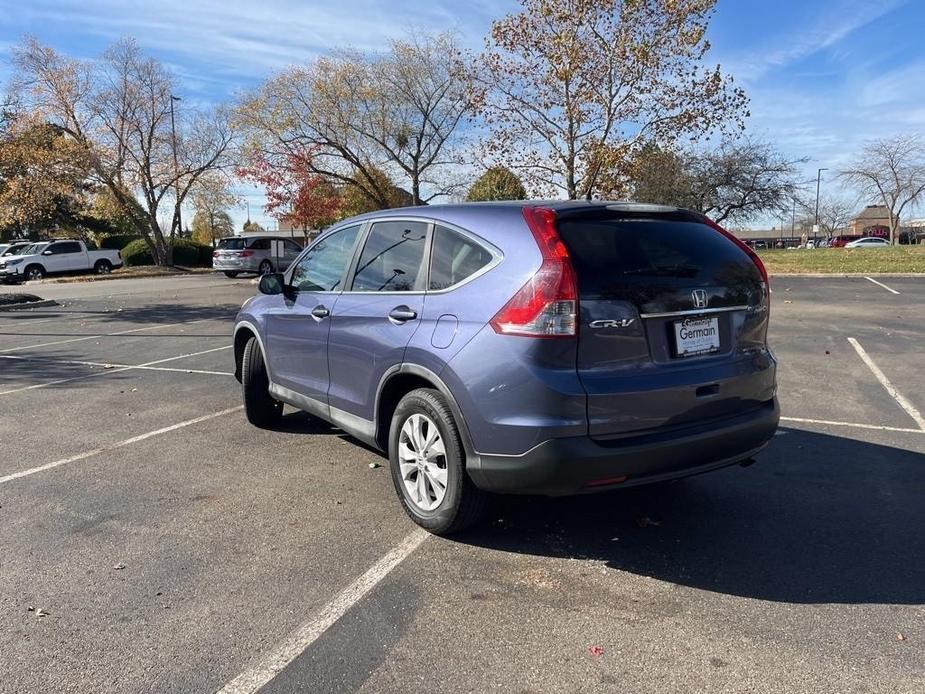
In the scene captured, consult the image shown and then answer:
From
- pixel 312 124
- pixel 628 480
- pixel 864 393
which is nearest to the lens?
pixel 628 480

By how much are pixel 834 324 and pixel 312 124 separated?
2274 cm

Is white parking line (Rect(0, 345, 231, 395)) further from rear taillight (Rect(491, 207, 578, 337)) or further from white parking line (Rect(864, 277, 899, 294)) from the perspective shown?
white parking line (Rect(864, 277, 899, 294))

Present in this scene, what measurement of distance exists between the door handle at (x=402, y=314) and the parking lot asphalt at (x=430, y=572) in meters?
1.14

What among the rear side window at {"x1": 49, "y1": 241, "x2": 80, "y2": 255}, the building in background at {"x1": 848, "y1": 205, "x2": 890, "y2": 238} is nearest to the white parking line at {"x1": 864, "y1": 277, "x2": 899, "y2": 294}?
the rear side window at {"x1": 49, "y1": 241, "x2": 80, "y2": 255}

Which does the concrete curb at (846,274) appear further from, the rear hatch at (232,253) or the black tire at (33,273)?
the black tire at (33,273)

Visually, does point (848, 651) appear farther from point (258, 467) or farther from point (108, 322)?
point (108, 322)

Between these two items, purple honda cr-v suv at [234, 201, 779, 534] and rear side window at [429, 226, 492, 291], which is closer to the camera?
purple honda cr-v suv at [234, 201, 779, 534]

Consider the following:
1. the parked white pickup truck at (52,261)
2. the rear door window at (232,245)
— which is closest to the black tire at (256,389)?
the rear door window at (232,245)

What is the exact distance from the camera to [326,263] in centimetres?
492

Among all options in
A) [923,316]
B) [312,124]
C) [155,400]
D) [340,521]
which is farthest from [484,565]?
[312,124]

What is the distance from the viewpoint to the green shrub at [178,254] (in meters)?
43.4

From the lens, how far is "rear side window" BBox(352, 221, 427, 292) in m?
3.94

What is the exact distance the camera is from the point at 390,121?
96.8ft

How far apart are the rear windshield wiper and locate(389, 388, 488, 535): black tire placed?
1.13 metres
